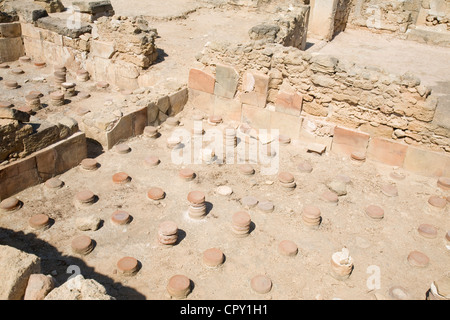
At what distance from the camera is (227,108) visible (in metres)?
8.26

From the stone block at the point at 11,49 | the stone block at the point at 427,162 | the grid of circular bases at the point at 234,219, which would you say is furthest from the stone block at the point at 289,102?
the stone block at the point at 11,49

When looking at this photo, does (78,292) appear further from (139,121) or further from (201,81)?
(201,81)

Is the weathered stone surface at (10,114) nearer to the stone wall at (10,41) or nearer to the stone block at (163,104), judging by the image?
the stone block at (163,104)

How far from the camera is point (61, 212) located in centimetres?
558

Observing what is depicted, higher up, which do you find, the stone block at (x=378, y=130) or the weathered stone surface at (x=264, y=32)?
the weathered stone surface at (x=264, y=32)

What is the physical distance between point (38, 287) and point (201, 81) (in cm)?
576

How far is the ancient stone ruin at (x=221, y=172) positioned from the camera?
4695 millimetres

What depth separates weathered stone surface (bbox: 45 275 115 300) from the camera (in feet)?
10.7

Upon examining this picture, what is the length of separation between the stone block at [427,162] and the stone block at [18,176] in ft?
20.1

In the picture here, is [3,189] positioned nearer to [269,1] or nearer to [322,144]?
[322,144]

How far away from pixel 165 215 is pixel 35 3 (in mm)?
9669

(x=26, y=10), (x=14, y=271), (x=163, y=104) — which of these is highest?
(x=26, y=10)

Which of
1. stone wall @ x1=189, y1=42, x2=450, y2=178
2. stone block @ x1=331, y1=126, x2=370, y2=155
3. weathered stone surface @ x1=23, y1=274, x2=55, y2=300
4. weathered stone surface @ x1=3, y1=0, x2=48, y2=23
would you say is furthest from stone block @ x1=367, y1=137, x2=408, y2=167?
weathered stone surface @ x1=3, y1=0, x2=48, y2=23

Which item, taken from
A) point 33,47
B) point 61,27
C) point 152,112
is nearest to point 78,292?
point 152,112
